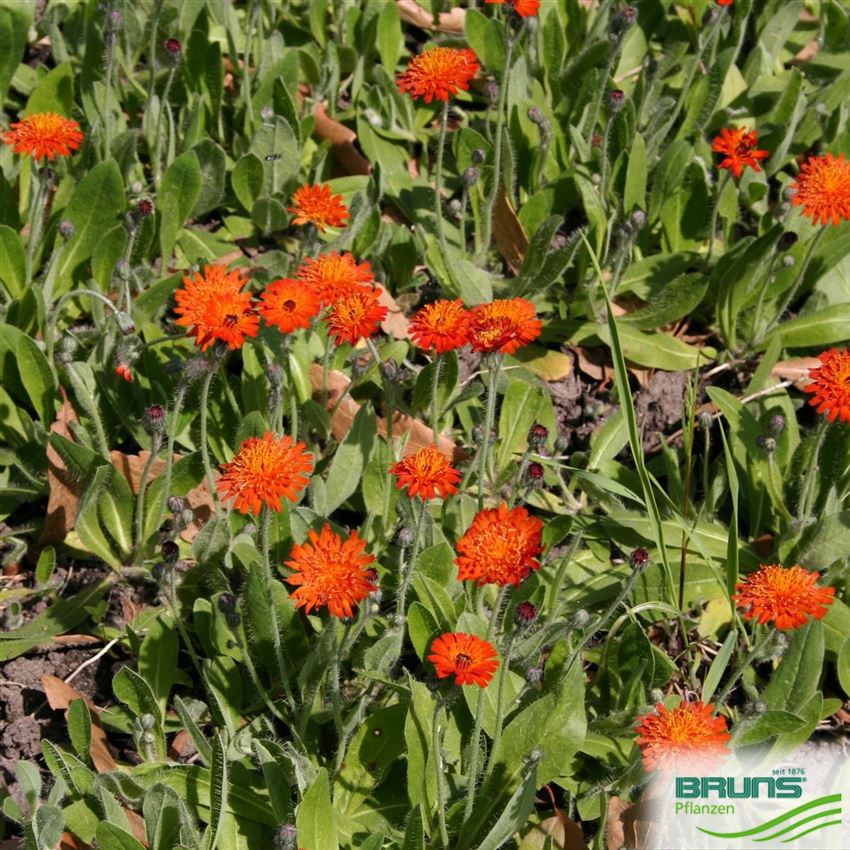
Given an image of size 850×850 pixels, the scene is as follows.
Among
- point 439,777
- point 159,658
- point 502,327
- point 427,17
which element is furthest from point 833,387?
point 427,17

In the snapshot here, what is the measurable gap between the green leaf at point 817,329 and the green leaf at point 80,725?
2.93 meters

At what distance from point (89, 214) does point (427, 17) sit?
214 centimetres

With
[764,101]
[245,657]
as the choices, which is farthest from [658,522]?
[764,101]

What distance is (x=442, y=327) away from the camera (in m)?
3.57

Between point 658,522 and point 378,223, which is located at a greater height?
point 378,223

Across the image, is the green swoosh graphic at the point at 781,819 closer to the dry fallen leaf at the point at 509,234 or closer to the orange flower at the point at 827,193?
the orange flower at the point at 827,193

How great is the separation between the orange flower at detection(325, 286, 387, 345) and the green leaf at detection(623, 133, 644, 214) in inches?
63.9

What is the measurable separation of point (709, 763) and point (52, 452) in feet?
7.49

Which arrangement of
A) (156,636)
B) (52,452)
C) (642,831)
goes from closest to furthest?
(642,831)
(156,636)
(52,452)

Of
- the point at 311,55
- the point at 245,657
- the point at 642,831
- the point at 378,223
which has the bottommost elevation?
the point at 642,831

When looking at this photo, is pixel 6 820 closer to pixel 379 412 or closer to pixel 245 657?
pixel 245 657

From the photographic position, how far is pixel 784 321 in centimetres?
476

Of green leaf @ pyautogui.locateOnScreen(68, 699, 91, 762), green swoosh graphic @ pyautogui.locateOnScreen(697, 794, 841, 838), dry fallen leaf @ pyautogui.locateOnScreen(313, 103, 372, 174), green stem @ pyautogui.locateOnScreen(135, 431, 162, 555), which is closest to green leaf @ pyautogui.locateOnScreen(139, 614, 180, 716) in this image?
green leaf @ pyautogui.locateOnScreen(68, 699, 91, 762)

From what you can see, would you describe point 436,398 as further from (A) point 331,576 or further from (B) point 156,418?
(A) point 331,576
